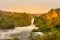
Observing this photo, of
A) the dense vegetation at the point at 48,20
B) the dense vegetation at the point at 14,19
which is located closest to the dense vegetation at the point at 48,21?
the dense vegetation at the point at 48,20

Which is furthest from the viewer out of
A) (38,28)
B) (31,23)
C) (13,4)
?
(13,4)

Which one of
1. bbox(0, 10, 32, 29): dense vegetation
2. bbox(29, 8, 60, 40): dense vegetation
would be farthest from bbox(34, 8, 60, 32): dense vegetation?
bbox(0, 10, 32, 29): dense vegetation

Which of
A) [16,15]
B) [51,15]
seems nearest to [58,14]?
[51,15]

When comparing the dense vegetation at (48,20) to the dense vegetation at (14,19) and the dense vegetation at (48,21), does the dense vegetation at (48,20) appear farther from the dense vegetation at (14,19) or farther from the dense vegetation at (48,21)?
the dense vegetation at (14,19)

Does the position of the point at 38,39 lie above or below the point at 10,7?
below

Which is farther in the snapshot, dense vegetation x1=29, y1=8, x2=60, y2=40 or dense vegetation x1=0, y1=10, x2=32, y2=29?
dense vegetation x1=0, y1=10, x2=32, y2=29

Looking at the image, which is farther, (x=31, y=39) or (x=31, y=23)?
(x=31, y=23)

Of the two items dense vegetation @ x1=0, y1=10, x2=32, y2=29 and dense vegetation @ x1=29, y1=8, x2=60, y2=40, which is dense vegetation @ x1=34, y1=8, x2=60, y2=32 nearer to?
dense vegetation @ x1=29, y1=8, x2=60, y2=40

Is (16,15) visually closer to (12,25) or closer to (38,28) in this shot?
(12,25)
